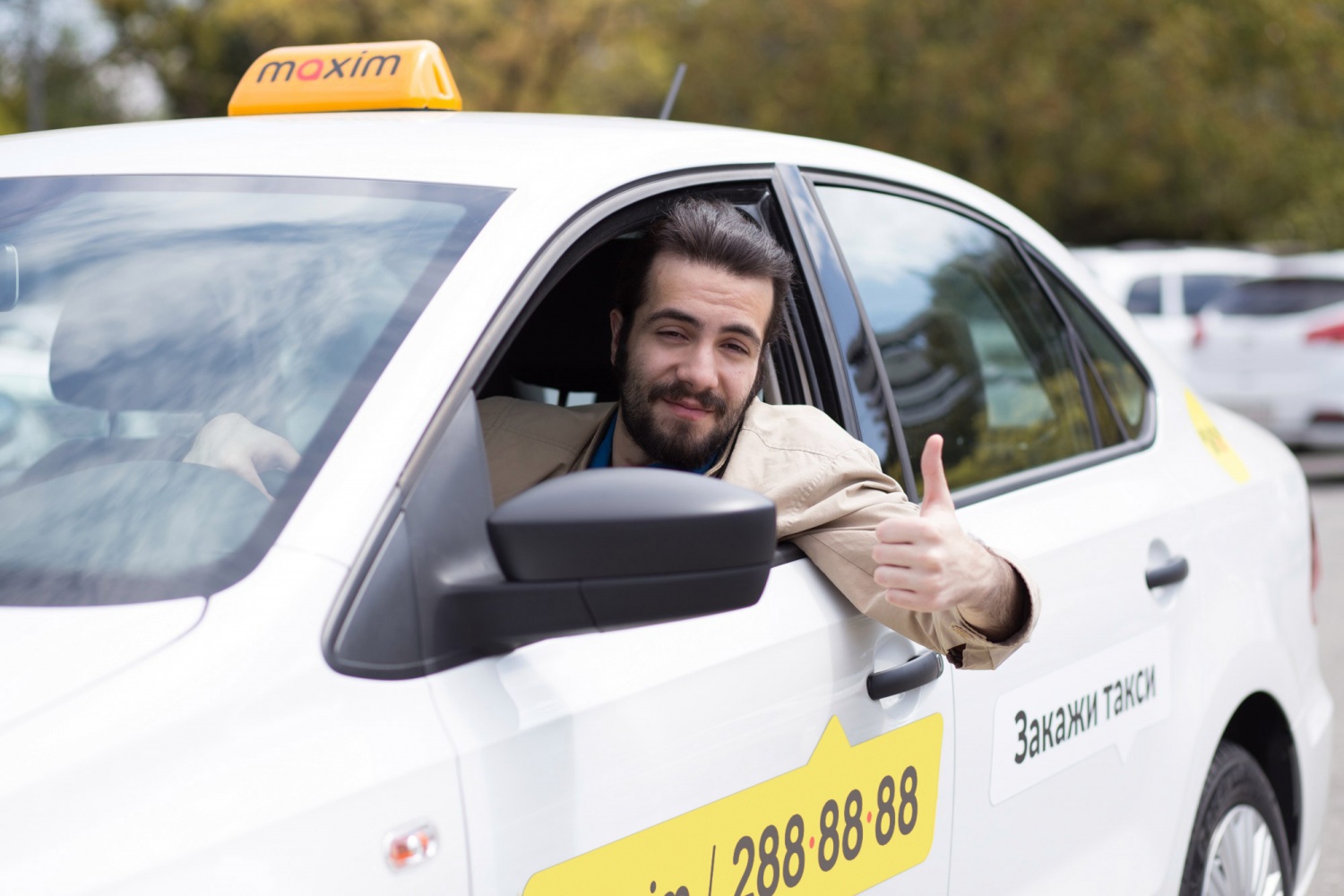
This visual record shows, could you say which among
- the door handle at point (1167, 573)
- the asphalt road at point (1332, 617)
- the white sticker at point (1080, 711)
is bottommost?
the asphalt road at point (1332, 617)

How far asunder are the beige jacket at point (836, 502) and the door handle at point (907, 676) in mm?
53

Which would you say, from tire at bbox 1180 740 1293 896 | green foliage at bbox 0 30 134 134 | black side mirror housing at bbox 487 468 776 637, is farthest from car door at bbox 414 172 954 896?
green foliage at bbox 0 30 134 134

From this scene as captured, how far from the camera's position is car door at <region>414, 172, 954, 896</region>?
4.90ft

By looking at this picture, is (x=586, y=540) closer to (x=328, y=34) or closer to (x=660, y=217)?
(x=660, y=217)

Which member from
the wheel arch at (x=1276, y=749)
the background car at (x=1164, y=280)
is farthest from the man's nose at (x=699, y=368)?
the background car at (x=1164, y=280)

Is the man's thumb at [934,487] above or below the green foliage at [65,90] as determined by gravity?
below

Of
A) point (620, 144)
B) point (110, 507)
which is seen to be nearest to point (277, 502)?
point (110, 507)

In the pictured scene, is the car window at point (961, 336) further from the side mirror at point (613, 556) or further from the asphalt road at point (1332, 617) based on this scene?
the asphalt road at point (1332, 617)

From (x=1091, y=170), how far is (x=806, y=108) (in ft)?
16.3

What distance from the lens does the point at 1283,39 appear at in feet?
80.0

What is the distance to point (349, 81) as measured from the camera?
2580mm

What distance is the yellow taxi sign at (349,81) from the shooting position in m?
2.51

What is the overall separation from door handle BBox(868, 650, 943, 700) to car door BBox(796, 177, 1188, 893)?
0.26 ft

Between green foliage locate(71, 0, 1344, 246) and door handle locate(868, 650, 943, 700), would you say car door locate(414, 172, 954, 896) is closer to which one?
door handle locate(868, 650, 943, 700)
